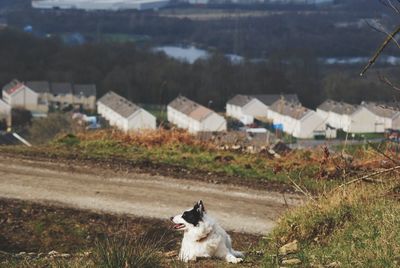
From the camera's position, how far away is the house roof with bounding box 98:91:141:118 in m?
43.9

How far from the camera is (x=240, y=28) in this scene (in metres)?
114

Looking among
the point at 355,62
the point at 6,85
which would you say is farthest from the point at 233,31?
the point at 6,85

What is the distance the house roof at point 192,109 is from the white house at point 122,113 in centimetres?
256

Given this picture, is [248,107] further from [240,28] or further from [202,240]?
[240,28]

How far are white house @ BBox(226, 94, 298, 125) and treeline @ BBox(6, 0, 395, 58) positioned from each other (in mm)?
27447

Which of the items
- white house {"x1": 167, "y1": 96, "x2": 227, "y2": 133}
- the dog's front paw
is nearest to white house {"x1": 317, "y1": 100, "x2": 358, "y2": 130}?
white house {"x1": 167, "y1": 96, "x2": 227, "y2": 133}

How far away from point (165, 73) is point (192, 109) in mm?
19572

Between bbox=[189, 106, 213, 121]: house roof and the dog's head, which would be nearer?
the dog's head

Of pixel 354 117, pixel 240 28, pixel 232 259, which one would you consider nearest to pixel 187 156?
Answer: pixel 232 259

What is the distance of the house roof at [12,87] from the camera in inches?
2379

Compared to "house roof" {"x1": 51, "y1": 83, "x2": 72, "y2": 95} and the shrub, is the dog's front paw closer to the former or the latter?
the shrub

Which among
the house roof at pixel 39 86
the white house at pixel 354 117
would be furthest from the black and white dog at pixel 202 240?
the house roof at pixel 39 86

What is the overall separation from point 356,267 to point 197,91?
60.3 m

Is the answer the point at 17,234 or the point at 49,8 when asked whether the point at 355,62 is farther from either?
the point at 17,234
